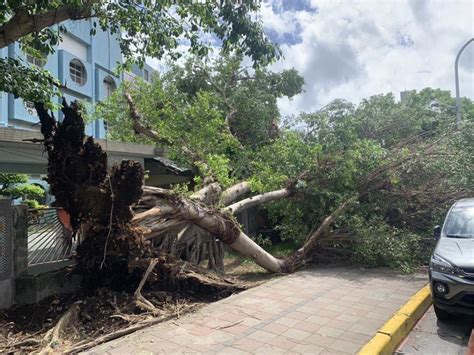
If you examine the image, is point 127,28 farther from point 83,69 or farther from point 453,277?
point 83,69

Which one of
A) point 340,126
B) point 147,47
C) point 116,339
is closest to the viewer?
point 116,339

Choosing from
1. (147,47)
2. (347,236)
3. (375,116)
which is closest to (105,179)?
(147,47)

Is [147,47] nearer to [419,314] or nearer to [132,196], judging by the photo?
[132,196]

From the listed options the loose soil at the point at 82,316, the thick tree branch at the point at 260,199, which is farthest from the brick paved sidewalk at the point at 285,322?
the thick tree branch at the point at 260,199

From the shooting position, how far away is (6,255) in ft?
17.3

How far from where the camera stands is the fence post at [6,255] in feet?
17.0

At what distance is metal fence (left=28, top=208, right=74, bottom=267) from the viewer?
5738 millimetres

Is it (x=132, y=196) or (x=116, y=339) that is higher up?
(x=132, y=196)

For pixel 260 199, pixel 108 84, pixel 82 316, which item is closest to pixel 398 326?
pixel 82 316

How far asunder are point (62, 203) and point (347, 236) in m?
6.12

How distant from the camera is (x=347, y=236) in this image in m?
8.83

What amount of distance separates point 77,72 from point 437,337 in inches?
996

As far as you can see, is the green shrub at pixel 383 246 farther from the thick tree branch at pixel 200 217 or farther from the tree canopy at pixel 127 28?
the tree canopy at pixel 127 28

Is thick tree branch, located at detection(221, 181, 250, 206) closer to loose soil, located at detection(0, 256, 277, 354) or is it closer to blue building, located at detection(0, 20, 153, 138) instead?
Result: loose soil, located at detection(0, 256, 277, 354)
